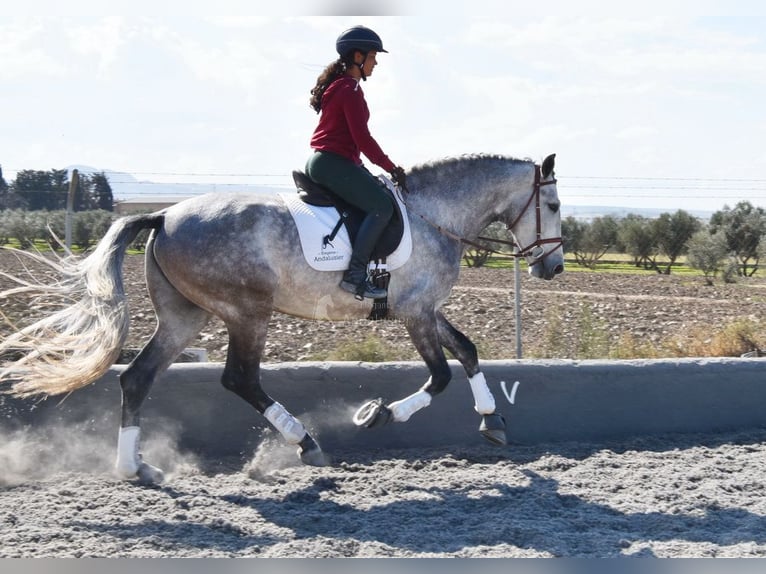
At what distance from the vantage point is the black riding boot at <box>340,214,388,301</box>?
5977 mm

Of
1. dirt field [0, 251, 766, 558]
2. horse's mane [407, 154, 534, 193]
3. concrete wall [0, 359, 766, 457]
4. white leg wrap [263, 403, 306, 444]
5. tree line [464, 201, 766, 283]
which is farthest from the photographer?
tree line [464, 201, 766, 283]

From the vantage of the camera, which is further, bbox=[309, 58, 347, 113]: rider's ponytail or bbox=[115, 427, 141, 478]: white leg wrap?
bbox=[309, 58, 347, 113]: rider's ponytail

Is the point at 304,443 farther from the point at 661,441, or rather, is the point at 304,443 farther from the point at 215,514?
the point at 661,441

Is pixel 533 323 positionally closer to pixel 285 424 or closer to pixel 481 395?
pixel 481 395

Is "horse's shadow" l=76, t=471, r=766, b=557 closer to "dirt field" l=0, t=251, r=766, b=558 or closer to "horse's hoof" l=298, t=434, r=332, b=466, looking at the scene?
"dirt field" l=0, t=251, r=766, b=558

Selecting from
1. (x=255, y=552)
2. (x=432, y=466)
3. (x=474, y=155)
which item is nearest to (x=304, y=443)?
(x=432, y=466)

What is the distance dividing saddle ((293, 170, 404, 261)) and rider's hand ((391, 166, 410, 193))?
15cm

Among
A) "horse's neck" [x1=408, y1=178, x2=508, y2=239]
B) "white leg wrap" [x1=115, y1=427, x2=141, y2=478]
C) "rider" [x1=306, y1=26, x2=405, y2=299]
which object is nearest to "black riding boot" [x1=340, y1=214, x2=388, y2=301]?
"rider" [x1=306, y1=26, x2=405, y2=299]

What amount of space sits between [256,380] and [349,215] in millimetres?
1288

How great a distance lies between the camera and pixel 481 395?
6387 mm

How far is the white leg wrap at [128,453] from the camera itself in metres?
5.78

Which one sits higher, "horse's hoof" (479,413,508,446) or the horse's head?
the horse's head

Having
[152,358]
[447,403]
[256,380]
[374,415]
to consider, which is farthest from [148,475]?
[447,403]

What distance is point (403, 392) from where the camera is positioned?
6.80 m
